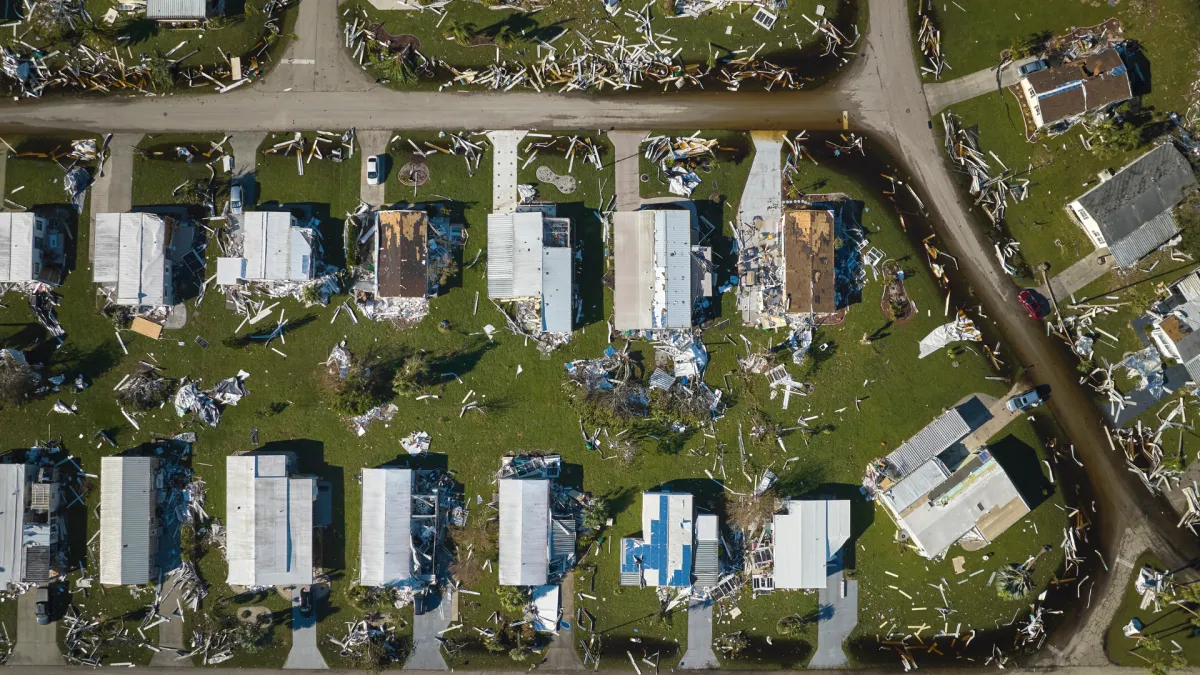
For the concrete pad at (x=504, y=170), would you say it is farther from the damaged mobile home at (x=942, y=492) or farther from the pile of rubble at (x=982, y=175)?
the damaged mobile home at (x=942, y=492)

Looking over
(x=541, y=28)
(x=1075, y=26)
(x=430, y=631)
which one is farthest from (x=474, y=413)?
(x=1075, y=26)

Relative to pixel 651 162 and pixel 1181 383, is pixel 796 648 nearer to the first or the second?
pixel 1181 383

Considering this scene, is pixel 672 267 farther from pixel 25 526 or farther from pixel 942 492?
pixel 25 526

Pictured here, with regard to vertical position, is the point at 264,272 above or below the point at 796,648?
above

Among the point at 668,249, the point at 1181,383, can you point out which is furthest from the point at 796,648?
the point at 1181,383

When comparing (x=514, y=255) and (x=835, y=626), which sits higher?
(x=514, y=255)

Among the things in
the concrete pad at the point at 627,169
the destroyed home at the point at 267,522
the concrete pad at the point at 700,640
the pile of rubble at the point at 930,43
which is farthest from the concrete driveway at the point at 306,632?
the pile of rubble at the point at 930,43
